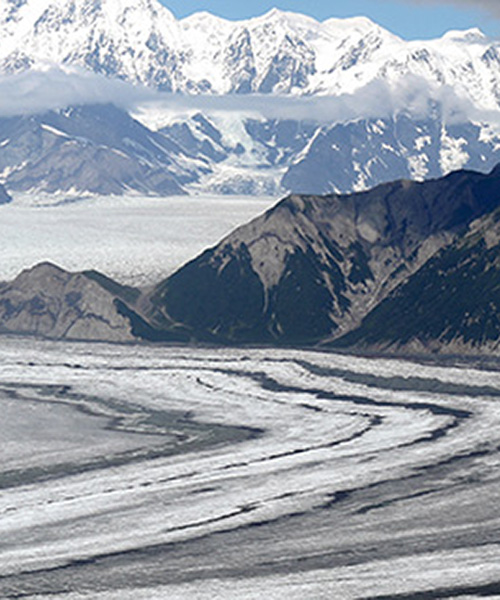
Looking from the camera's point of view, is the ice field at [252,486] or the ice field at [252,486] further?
the ice field at [252,486]

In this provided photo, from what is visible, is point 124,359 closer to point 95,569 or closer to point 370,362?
point 370,362

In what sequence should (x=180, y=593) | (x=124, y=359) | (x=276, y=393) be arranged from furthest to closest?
(x=124, y=359) < (x=276, y=393) < (x=180, y=593)

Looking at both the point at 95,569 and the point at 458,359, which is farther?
the point at 458,359

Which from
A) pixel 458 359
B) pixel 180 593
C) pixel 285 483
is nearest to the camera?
pixel 180 593

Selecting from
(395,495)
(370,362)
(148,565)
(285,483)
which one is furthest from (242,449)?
(370,362)

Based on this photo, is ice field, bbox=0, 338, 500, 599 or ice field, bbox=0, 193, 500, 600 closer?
ice field, bbox=0, 193, 500, 600

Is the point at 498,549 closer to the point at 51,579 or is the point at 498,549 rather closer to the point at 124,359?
the point at 51,579

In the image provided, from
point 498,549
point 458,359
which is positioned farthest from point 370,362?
point 498,549
